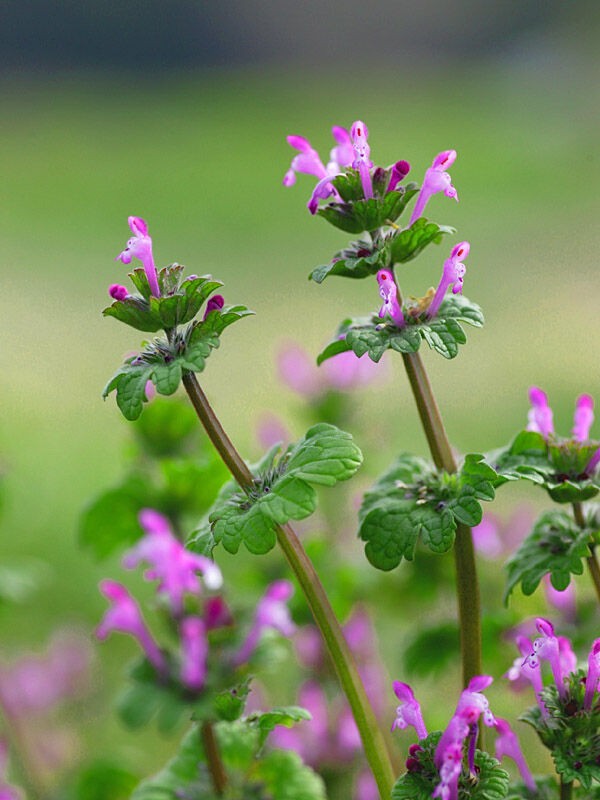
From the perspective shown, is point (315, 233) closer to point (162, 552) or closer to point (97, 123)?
point (97, 123)

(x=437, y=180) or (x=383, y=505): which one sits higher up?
(x=437, y=180)

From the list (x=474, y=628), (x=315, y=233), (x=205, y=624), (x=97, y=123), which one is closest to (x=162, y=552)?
(x=205, y=624)

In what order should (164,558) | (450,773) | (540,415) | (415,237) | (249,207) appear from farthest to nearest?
1. (249,207)
2. (164,558)
3. (540,415)
4. (415,237)
5. (450,773)

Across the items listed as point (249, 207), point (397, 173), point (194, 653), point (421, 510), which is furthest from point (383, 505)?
point (249, 207)

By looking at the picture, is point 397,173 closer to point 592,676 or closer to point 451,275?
point 451,275

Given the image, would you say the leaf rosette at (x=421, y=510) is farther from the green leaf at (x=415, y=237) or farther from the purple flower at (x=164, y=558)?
the purple flower at (x=164, y=558)

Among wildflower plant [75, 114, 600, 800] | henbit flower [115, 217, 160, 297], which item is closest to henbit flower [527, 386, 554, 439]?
wildflower plant [75, 114, 600, 800]
